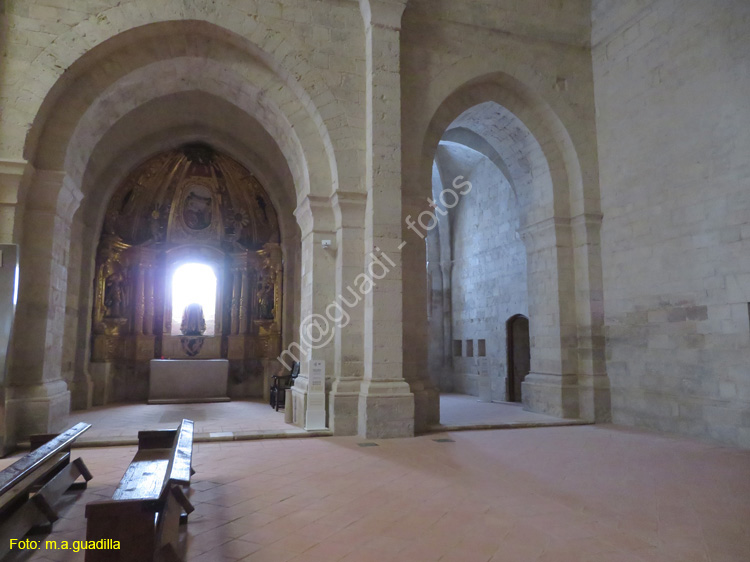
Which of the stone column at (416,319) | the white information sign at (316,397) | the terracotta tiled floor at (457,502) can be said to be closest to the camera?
the terracotta tiled floor at (457,502)

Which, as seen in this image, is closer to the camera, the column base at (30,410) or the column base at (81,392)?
the column base at (30,410)

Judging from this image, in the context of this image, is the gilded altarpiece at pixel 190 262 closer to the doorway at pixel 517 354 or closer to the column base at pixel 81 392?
the column base at pixel 81 392

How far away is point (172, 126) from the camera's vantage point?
11.9 meters

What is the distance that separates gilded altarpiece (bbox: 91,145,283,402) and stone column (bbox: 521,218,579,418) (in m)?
6.34

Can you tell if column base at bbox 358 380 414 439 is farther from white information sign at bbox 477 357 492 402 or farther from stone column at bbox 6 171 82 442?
white information sign at bbox 477 357 492 402

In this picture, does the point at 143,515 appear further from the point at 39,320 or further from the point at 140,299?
the point at 140,299

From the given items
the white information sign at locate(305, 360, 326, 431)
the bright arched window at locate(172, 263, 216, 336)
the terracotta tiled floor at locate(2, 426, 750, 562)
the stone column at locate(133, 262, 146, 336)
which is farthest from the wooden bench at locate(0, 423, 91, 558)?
the bright arched window at locate(172, 263, 216, 336)

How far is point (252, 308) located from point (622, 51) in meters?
9.95

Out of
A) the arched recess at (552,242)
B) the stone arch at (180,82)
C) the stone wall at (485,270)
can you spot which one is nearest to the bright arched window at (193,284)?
the stone arch at (180,82)

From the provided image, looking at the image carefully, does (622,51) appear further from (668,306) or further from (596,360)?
(596,360)

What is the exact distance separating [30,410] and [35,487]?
315 cm

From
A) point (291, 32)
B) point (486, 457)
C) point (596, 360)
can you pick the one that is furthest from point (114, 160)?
point (596, 360)

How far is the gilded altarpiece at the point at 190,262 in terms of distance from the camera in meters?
12.1

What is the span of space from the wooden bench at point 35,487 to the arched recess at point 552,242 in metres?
5.93
